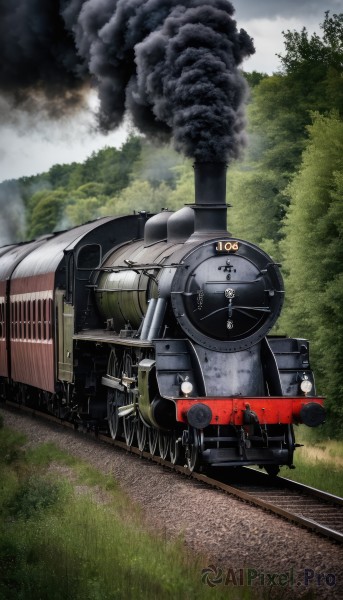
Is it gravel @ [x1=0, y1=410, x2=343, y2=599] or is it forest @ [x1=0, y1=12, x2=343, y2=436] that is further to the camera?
forest @ [x1=0, y1=12, x2=343, y2=436]

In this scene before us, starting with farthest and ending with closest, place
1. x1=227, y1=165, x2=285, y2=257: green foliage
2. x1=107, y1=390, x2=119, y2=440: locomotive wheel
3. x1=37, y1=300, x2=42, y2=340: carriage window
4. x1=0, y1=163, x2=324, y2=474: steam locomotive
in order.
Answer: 1. x1=227, y1=165, x2=285, y2=257: green foliage
2. x1=37, y1=300, x2=42, y2=340: carriage window
3. x1=107, y1=390, x2=119, y2=440: locomotive wheel
4. x1=0, y1=163, x2=324, y2=474: steam locomotive

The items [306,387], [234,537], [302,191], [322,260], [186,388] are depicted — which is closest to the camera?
[234,537]

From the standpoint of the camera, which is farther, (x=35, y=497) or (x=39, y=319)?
(x=39, y=319)

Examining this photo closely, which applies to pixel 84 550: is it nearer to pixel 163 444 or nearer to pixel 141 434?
pixel 163 444

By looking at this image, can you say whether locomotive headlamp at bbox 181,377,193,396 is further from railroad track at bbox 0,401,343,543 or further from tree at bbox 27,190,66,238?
tree at bbox 27,190,66,238

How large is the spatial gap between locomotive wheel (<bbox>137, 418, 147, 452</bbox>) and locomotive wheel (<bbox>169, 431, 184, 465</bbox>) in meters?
1.00

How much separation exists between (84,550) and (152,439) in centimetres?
516

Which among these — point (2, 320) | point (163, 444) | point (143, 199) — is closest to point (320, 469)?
point (163, 444)

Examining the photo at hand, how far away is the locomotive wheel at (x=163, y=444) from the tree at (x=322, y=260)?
9566mm

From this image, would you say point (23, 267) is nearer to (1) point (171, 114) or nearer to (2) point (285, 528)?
(1) point (171, 114)

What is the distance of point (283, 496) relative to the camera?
1220 centimetres

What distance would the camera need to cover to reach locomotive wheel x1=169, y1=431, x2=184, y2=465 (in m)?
13.9

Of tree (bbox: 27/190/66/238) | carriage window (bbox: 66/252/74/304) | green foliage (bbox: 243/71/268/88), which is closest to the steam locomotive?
carriage window (bbox: 66/252/74/304)

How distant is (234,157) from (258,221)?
20596 millimetres
